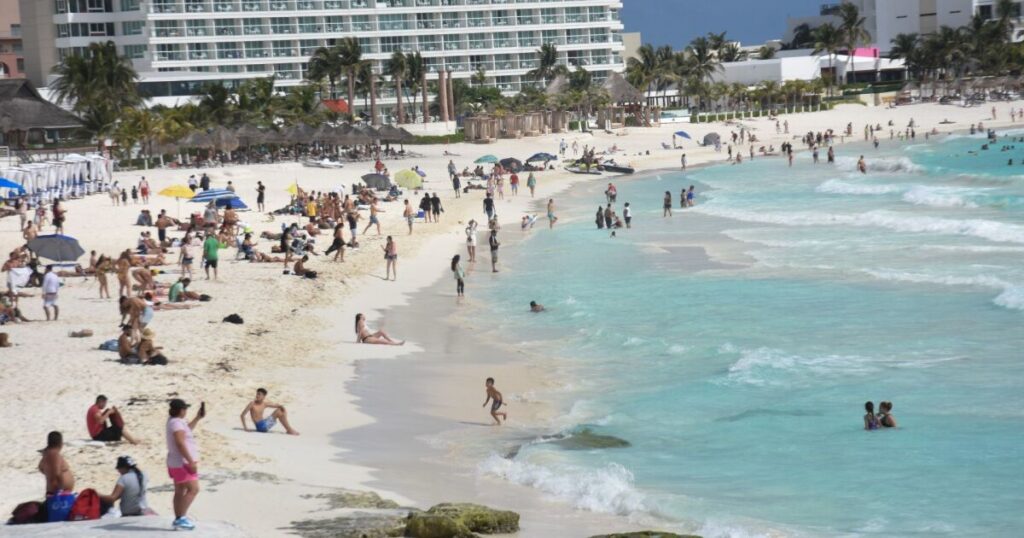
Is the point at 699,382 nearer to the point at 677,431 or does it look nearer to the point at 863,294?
the point at 677,431

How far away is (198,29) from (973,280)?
7999cm

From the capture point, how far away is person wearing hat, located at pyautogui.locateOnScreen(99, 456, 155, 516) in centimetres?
1107

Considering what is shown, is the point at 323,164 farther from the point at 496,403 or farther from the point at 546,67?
A: the point at 546,67

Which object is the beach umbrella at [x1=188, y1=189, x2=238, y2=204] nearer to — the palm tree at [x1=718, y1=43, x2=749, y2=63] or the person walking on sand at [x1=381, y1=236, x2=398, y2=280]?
the person walking on sand at [x1=381, y1=236, x2=398, y2=280]

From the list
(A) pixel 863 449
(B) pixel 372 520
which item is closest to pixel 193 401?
(B) pixel 372 520

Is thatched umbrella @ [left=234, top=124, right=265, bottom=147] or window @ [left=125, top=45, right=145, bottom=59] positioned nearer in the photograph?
thatched umbrella @ [left=234, top=124, right=265, bottom=147]

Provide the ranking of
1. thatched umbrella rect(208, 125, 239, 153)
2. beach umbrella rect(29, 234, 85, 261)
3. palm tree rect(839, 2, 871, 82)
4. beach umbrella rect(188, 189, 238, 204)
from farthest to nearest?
1. palm tree rect(839, 2, 871, 82)
2. thatched umbrella rect(208, 125, 239, 153)
3. beach umbrella rect(188, 189, 238, 204)
4. beach umbrella rect(29, 234, 85, 261)

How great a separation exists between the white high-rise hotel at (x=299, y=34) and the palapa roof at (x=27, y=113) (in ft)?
69.1

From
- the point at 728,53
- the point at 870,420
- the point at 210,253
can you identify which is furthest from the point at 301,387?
the point at 728,53

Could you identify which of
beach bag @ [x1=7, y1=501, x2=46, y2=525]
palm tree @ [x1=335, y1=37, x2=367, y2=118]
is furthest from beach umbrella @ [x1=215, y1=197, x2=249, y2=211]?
palm tree @ [x1=335, y1=37, x2=367, y2=118]

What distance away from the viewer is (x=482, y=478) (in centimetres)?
1485

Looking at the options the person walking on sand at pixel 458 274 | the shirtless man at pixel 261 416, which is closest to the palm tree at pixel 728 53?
the person walking on sand at pixel 458 274

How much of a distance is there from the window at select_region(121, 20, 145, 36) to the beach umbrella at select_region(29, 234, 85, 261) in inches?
2915

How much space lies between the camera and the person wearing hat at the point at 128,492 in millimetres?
11070
